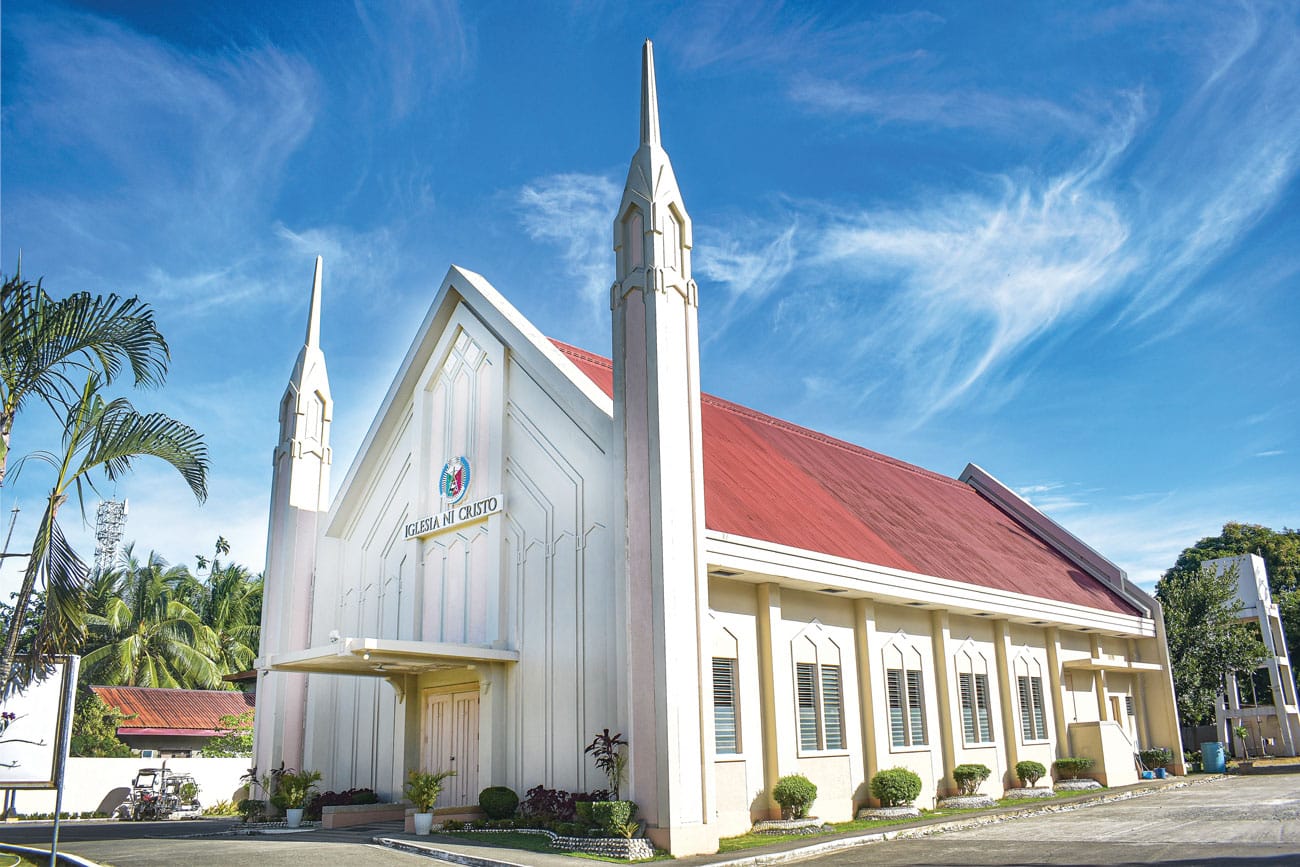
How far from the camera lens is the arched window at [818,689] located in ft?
64.1

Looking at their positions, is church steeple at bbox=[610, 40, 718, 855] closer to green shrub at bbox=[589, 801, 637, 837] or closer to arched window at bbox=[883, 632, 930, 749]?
green shrub at bbox=[589, 801, 637, 837]

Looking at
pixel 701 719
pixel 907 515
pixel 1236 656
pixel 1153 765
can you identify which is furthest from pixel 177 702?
pixel 1236 656

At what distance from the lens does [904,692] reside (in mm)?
22188

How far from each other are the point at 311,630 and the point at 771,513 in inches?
455

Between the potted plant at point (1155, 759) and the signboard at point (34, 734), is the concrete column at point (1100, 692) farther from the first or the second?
the signboard at point (34, 734)

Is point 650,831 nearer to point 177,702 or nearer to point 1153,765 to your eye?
point 1153,765

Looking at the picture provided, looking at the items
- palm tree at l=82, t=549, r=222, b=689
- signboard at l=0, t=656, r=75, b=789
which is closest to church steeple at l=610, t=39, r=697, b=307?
signboard at l=0, t=656, r=75, b=789

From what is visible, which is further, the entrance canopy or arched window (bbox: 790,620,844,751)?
arched window (bbox: 790,620,844,751)

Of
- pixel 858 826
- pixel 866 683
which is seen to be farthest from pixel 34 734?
pixel 866 683

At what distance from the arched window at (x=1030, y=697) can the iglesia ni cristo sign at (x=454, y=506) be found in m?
14.1

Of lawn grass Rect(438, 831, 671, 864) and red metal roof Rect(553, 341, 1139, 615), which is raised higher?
red metal roof Rect(553, 341, 1139, 615)

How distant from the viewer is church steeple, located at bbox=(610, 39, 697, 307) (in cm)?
1759

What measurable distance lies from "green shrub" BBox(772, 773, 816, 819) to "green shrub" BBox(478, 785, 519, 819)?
4.48 metres

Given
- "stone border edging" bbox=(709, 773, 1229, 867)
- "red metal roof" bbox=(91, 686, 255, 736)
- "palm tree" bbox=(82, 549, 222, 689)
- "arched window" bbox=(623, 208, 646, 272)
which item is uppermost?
"arched window" bbox=(623, 208, 646, 272)
